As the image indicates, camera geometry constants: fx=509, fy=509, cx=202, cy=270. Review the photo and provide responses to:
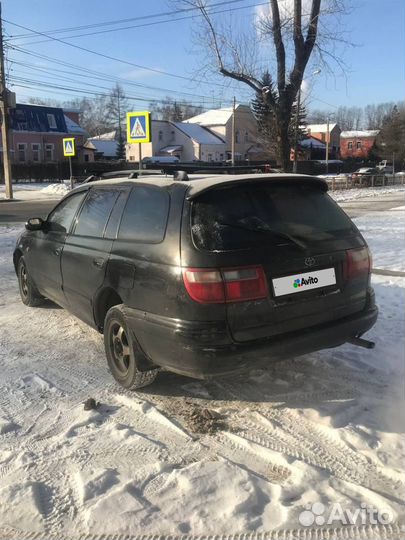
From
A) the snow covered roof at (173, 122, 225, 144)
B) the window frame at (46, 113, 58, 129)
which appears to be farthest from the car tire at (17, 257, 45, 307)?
the snow covered roof at (173, 122, 225, 144)

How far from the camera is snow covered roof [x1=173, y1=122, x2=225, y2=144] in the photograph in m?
73.6

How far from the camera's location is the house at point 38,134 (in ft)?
187

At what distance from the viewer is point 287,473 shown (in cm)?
291

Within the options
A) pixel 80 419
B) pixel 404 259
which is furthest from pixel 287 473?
pixel 404 259

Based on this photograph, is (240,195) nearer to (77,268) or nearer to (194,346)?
(194,346)

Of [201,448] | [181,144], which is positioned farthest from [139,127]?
Result: [181,144]

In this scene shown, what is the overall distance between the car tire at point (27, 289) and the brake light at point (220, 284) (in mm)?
3425

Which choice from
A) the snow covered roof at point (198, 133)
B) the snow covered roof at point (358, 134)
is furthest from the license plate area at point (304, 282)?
the snow covered roof at point (358, 134)

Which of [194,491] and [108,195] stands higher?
[108,195]

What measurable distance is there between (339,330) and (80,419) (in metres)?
1.94

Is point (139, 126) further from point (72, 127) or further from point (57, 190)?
point (72, 127)

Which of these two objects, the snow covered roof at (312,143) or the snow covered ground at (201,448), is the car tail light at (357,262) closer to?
the snow covered ground at (201,448)

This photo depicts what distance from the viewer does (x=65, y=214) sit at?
206 inches

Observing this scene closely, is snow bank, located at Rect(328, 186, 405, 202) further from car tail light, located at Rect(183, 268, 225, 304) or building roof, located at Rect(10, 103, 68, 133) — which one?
building roof, located at Rect(10, 103, 68, 133)
